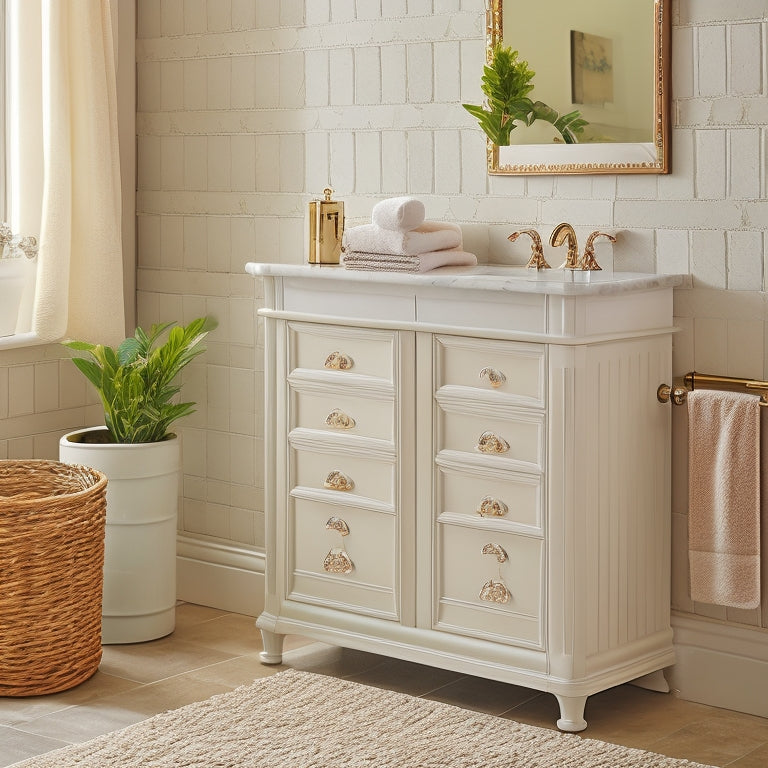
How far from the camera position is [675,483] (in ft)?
10.0

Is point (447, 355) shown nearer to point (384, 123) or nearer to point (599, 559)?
point (599, 559)

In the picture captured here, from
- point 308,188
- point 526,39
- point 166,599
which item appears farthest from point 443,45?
point 166,599

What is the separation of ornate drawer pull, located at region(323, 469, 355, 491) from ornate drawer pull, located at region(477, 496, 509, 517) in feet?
1.19

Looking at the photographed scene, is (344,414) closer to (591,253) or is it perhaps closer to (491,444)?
(491,444)

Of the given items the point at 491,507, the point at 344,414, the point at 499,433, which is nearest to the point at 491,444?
the point at 499,433

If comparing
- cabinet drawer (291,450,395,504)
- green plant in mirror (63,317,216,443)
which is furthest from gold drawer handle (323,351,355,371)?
green plant in mirror (63,317,216,443)

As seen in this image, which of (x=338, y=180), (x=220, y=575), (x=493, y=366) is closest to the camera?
(x=493, y=366)

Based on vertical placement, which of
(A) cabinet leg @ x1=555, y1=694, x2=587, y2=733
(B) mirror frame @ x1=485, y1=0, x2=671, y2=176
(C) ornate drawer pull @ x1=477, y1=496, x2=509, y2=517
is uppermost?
(B) mirror frame @ x1=485, y1=0, x2=671, y2=176

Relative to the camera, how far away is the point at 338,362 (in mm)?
3109

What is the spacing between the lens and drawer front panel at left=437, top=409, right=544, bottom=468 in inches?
110

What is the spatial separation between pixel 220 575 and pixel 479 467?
1244 mm

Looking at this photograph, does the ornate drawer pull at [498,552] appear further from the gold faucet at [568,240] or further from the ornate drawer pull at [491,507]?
the gold faucet at [568,240]

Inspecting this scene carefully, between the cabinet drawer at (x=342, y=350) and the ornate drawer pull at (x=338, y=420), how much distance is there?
0.30ft

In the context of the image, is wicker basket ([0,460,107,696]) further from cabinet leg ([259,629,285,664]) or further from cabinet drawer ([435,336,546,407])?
cabinet drawer ([435,336,546,407])
